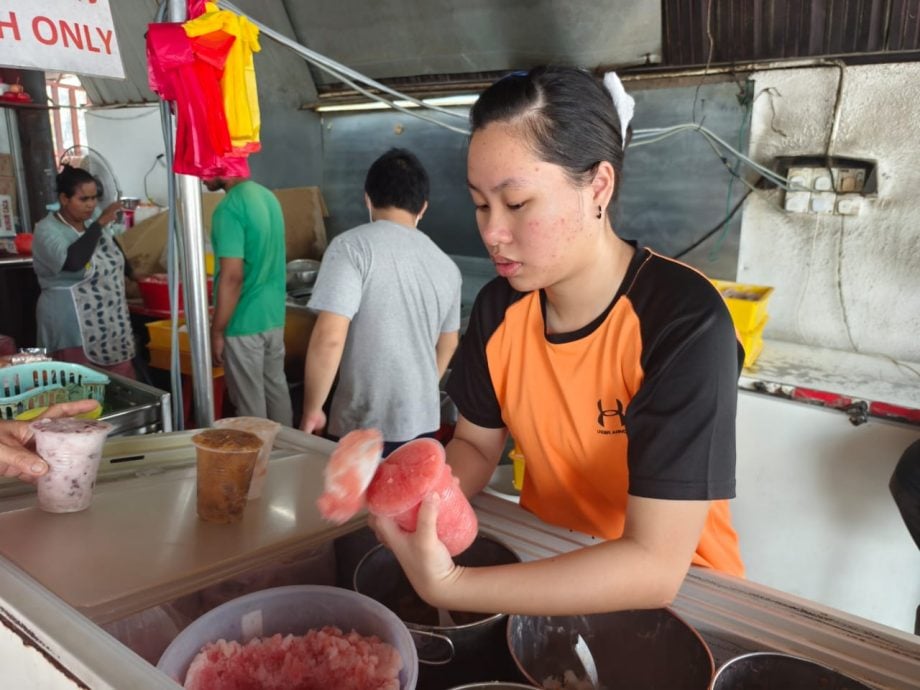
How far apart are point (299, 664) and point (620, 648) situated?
0.48m

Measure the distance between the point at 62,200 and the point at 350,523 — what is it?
3.49m

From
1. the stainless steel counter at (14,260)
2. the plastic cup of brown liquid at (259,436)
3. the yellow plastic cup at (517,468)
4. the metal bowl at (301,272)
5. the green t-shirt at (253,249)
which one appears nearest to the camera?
the plastic cup of brown liquid at (259,436)

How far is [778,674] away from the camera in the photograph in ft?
2.76

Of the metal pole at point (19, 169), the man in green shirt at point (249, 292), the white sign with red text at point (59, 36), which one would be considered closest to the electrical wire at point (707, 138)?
the man in green shirt at point (249, 292)

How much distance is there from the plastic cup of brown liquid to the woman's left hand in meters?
0.41

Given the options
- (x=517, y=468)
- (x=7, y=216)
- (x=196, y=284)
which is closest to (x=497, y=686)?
(x=196, y=284)

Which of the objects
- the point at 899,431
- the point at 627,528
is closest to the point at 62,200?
the point at 627,528

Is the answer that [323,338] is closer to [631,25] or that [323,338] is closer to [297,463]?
[297,463]

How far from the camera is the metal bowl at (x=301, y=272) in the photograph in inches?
187

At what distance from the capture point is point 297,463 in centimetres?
139

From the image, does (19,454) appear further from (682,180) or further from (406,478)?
(682,180)

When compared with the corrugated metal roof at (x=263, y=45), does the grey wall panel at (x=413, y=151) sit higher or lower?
lower

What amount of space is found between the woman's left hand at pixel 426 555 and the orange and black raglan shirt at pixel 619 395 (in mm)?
314

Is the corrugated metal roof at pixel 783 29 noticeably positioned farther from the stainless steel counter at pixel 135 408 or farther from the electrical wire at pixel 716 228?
the stainless steel counter at pixel 135 408
